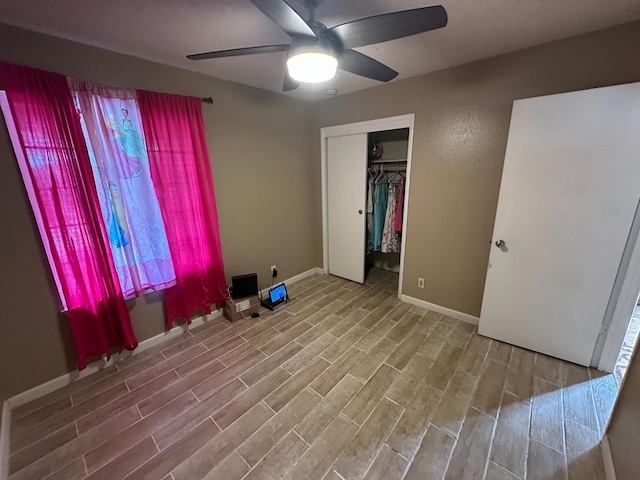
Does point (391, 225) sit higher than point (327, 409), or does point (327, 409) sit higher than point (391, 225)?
point (391, 225)

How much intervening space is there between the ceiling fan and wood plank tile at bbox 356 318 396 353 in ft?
6.74

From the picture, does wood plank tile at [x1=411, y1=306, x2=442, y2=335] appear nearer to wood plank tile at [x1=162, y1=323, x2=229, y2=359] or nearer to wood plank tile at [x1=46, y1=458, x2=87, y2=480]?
wood plank tile at [x1=162, y1=323, x2=229, y2=359]

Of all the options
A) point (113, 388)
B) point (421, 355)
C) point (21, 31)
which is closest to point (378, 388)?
point (421, 355)

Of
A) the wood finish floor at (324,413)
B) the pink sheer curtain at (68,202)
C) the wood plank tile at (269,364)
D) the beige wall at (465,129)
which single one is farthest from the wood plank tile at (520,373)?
the pink sheer curtain at (68,202)

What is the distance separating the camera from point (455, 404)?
1.64 meters

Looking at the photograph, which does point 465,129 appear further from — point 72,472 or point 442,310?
point 72,472

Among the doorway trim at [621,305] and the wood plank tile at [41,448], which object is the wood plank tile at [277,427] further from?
the doorway trim at [621,305]

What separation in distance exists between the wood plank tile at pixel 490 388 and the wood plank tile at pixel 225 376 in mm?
1605

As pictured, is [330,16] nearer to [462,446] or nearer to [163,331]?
[462,446]

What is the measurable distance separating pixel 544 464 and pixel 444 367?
0.71m

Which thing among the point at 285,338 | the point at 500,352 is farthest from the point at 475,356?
the point at 285,338

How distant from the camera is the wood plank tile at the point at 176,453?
4.27ft

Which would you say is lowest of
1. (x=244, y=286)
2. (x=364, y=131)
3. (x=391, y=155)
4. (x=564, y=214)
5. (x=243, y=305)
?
(x=243, y=305)

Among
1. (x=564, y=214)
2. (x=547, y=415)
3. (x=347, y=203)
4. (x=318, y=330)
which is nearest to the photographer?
(x=547, y=415)
